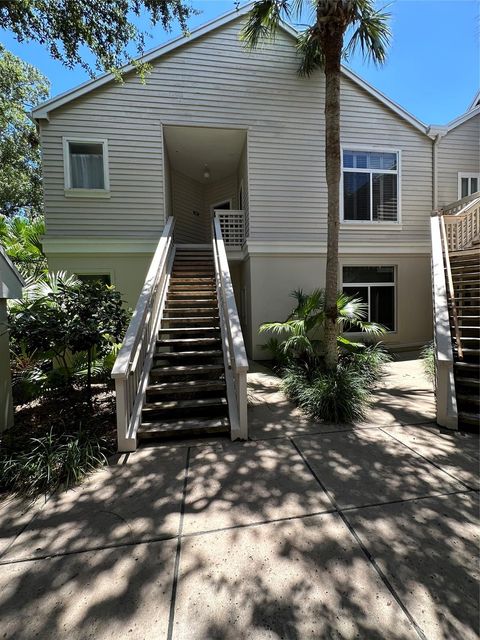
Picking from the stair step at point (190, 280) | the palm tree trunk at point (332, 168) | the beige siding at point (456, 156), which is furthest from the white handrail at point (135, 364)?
the beige siding at point (456, 156)

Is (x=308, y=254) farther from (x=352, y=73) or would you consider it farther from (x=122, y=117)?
(x=122, y=117)

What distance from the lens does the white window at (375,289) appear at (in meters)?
8.74

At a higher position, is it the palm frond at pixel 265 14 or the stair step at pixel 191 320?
the palm frond at pixel 265 14

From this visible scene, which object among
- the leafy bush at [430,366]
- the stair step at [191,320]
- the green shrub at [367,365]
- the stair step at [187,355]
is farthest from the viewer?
the leafy bush at [430,366]

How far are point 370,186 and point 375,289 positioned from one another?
9.39ft

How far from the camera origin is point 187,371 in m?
4.54

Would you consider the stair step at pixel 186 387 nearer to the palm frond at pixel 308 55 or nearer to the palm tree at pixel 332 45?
the palm tree at pixel 332 45

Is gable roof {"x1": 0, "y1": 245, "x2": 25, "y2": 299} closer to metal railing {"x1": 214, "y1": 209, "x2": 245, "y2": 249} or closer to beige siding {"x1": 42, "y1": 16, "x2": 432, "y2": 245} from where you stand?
beige siding {"x1": 42, "y1": 16, "x2": 432, "y2": 245}

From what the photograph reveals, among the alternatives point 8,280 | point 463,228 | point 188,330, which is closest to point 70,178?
point 8,280

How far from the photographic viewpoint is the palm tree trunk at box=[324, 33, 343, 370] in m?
5.04

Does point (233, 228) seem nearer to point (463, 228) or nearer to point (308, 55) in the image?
point (308, 55)

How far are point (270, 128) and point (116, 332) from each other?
6.82 m

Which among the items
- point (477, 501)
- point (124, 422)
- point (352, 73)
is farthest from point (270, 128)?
point (477, 501)

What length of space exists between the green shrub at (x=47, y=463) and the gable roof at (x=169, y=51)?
24.9ft
